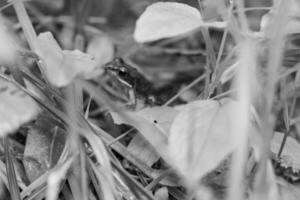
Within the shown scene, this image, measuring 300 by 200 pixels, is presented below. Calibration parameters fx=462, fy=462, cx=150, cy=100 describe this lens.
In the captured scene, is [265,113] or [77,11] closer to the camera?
[265,113]

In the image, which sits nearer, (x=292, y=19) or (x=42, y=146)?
(x=292, y=19)

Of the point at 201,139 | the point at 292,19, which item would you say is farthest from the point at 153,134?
the point at 292,19

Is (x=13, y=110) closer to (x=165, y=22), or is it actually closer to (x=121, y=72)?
(x=165, y=22)

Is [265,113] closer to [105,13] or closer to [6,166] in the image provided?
[6,166]

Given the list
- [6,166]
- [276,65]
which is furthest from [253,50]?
[6,166]

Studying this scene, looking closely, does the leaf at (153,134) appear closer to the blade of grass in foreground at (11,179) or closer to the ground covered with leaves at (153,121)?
the ground covered with leaves at (153,121)

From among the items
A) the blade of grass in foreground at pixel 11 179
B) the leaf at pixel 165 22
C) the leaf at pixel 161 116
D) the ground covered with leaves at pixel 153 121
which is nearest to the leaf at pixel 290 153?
A: the ground covered with leaves at pixel 153 121

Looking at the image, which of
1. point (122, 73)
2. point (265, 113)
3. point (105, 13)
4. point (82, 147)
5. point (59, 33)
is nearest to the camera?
point (265, 113)
